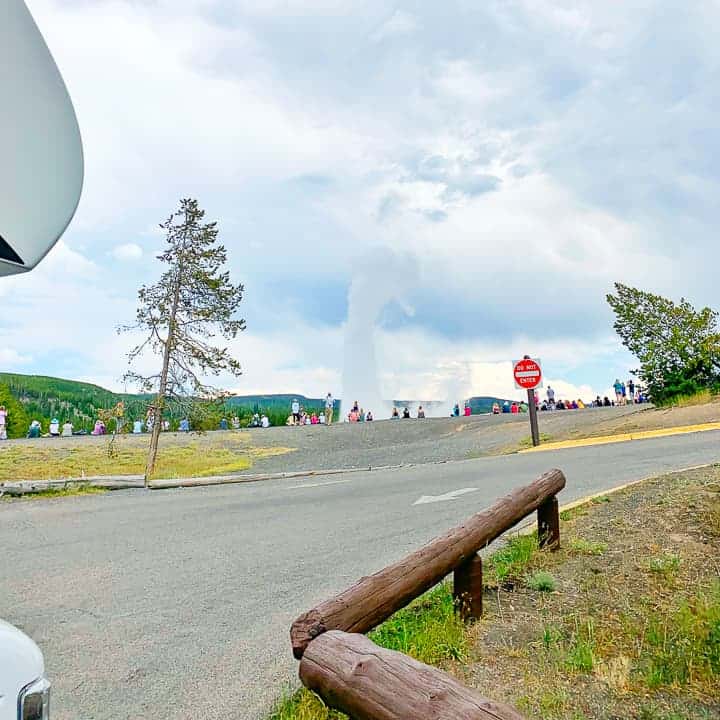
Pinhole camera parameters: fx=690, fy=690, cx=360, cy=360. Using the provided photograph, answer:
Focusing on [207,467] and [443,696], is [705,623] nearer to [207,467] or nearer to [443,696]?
[443,696]

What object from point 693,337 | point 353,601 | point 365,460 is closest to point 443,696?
point 353,601

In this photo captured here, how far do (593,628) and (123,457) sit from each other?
21409 mm

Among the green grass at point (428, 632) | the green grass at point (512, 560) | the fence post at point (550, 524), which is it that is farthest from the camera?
the fence post at point (550, 524)

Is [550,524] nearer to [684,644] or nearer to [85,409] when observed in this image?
[684,644]

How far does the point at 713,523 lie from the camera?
21.5 ft

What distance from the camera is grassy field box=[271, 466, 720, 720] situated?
3668 millimetres

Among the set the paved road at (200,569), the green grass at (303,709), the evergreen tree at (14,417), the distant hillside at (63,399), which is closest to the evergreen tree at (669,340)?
the paved road at (200,569)

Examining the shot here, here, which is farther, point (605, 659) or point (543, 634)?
point (543, 634)

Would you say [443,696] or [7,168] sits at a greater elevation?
[7,168]

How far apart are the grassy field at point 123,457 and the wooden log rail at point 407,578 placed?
1352 centimetres

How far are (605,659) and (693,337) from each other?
24.4 metres

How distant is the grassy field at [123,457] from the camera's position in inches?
762

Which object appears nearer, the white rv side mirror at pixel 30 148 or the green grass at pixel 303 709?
the white rv side mirror at pixel 30 148

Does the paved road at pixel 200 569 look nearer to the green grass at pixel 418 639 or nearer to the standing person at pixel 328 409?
the green grass at pixel 418 639
